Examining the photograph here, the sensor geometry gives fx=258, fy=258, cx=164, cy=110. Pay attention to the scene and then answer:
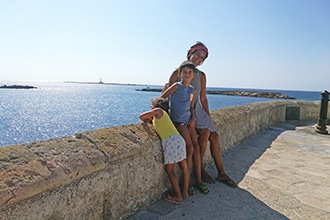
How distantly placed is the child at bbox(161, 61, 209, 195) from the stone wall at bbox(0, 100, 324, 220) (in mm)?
348

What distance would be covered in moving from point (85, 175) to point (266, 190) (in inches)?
87.7

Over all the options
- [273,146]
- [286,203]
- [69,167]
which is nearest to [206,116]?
[286,203]

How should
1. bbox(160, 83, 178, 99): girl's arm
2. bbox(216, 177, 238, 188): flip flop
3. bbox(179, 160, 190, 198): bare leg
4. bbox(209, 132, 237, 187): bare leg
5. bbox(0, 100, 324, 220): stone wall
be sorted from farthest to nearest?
bbox(209, 132, 237, 187): bare leg, bbox(216, 177, 238, 188): flip flop, bbox(160, 83, 178, 99): girl's arm, bbox(179, 160, 190, 198): bare leg, bbox(0, 100, 324, 220): stone wall

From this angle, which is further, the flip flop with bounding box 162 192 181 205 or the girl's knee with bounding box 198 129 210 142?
the girl's knee with bounding box 198 129 210 142

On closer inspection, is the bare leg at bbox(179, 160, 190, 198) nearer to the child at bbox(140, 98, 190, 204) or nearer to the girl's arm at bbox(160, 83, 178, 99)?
the child at bbox(140, 98, 190, 204)

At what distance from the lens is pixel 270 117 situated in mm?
7680

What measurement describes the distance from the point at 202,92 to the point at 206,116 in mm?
312

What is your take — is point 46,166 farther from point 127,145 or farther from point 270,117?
point 270,117

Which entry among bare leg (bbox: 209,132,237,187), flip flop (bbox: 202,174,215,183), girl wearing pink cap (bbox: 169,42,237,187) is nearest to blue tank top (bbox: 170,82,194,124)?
girl wearing pink cap (bbox: 169,42,237,187)

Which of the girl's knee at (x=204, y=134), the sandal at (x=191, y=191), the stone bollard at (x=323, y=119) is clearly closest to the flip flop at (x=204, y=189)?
the sandal at (x=191, y=191)

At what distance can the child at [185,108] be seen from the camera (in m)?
2.79

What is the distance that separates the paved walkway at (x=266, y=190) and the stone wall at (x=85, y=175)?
12.1 inches

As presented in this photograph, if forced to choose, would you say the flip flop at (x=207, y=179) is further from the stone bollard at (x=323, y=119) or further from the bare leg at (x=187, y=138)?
the stone bollard at (x=323, y=119)

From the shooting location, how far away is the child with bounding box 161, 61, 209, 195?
2.79m
